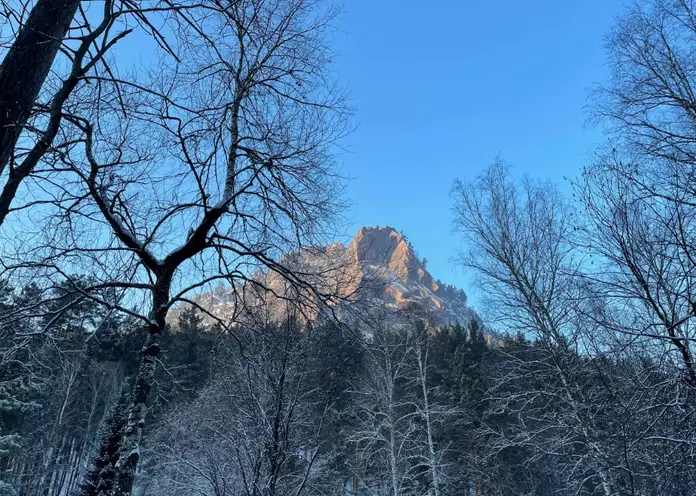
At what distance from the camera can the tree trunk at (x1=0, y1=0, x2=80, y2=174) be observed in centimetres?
226

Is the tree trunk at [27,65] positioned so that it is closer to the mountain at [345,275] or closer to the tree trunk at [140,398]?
the tree trunk at [140,398]

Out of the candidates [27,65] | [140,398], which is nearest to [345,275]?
[140,398]

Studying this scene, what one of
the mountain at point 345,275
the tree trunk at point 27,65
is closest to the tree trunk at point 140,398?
the mountain at point 345,275

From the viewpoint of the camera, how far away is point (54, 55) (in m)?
2.53

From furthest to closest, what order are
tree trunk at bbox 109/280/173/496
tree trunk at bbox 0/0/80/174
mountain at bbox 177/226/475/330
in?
mountain at bbox 177/226/475/330 → tree trunk at bbox 109/280/173/496 → tree trunk at bbox 0/0/80/174

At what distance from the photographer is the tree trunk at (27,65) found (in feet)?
7.41

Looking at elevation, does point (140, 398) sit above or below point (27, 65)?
below

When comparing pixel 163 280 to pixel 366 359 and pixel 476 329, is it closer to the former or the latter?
pixel 366 359

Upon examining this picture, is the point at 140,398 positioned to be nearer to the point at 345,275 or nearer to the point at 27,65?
the point at 345,275

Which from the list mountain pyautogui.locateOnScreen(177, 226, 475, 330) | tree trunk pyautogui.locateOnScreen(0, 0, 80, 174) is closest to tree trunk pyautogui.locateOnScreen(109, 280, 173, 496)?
mountain pyautogui.locateOnScreen(177, 226, 475, 330)

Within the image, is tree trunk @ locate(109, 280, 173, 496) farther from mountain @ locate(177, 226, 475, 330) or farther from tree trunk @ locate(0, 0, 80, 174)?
tree trunk @ locate(0, 0, 80, 174)

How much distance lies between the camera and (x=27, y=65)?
2.37 meters

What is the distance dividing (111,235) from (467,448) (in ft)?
65.4

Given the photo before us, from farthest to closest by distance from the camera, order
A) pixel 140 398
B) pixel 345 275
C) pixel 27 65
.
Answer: pixel 345 275, pixel 140 398, pixel 27 65
